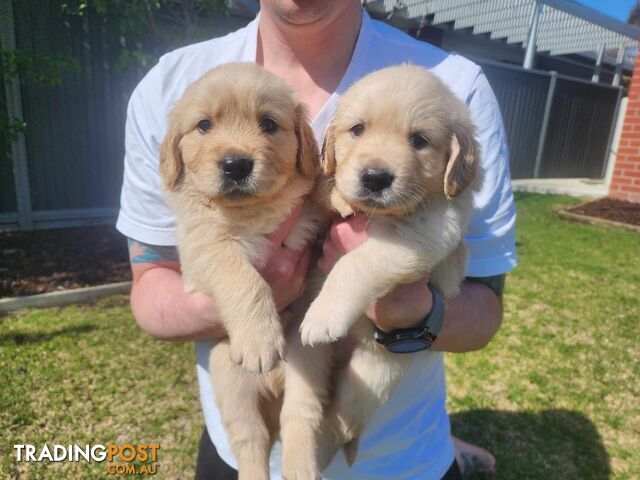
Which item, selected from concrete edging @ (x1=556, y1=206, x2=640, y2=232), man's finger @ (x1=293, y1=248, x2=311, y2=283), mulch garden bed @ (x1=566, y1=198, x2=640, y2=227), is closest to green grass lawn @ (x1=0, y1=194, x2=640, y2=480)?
man's finger @ (x1=293, y1=248, x2=311, y2=283)

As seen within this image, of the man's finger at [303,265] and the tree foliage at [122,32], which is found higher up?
the tree foliage at [122,32]

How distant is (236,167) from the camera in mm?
1749

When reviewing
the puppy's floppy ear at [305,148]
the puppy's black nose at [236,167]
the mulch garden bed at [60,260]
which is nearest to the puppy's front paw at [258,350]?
the puppy's black nose at [236,167]

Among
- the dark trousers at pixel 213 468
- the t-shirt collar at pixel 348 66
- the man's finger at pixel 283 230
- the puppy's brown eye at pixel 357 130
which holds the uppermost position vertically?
the t-shirt collar at pixel 348 66

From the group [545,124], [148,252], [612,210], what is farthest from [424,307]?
[545,124]

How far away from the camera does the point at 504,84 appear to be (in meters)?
→ 12.6

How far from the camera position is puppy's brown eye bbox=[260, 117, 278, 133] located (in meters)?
1.96

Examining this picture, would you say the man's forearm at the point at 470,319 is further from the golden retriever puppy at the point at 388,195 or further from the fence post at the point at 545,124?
the fence post at the point at 545,124

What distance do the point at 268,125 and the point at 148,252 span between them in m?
0.79

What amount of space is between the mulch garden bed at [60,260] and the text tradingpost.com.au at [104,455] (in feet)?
7.75

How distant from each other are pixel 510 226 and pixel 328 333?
0.88 metres

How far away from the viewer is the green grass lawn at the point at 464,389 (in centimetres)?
363

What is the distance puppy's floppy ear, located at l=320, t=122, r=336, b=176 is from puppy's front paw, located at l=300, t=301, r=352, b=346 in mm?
568

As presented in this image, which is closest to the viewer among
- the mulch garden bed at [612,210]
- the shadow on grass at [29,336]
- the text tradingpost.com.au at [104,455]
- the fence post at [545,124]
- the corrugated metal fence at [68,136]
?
the text tradingpost.com.au at [104,455]
